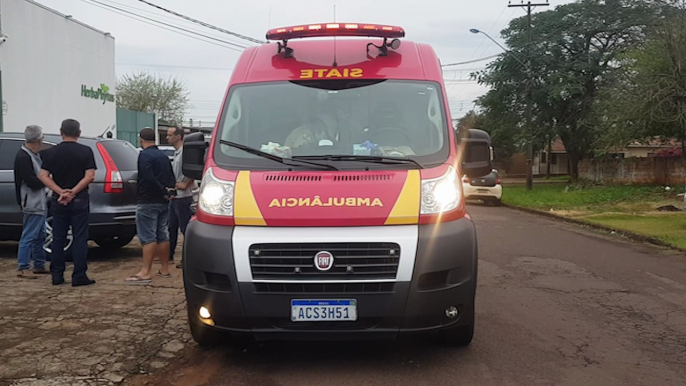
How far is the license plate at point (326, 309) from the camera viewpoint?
4406 mm

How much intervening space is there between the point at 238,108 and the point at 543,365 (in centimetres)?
313

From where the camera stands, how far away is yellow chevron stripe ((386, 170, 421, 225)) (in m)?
4.46

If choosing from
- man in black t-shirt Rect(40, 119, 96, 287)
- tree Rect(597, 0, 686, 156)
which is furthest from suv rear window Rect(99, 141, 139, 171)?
tree Rect(597, 0, 686, 156)

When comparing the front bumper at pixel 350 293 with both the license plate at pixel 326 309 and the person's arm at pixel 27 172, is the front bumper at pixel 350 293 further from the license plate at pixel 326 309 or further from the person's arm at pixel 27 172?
the person's arm at pixel 27 172

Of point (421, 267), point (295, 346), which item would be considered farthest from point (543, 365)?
point (295, 346)

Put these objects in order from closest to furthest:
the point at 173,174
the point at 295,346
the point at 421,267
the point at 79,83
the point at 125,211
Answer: the point at 421,267
the point at 295,346
the point at 173,174
the point at 125,211
the point at 79,83

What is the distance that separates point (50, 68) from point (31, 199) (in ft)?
55.6

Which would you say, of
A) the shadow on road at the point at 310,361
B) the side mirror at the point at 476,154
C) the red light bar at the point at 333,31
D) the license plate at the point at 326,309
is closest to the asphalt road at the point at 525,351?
the shadow on road at the point at 310,361

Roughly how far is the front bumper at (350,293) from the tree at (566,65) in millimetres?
31540

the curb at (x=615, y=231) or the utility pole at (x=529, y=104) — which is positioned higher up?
the utility pole at (x=529, y=104)

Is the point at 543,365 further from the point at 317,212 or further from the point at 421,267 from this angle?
the point at 317,212

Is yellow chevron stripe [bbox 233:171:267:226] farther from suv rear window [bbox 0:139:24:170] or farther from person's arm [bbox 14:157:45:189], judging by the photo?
suv rear window [bbox 0:139:24:170]

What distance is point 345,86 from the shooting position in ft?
18.2

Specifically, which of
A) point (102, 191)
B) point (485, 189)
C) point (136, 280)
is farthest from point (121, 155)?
point (485, 189)
